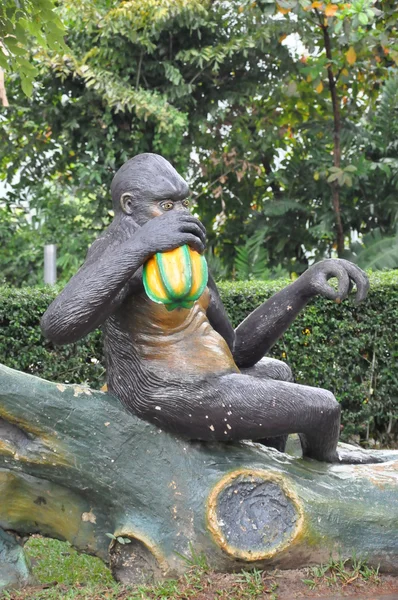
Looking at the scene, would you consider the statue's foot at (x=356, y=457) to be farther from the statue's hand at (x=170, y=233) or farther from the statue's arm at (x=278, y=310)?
the statue's hand at (x=170, y=233)

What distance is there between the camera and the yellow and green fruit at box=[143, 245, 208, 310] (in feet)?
11.2

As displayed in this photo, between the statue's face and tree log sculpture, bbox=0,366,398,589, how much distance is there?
74 centimetres

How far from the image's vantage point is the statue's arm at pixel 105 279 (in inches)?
131

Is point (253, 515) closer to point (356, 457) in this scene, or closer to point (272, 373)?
point (356, 457)

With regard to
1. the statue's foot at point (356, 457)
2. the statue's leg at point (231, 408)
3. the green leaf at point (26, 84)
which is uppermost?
the green leaf at point (26, 84)

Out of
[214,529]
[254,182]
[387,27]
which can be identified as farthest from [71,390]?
[254,182]

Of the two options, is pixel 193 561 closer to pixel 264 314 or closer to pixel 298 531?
pixel 298 531

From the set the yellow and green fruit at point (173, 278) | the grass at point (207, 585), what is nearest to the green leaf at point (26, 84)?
the yellow and green fruit at point (173, 278)

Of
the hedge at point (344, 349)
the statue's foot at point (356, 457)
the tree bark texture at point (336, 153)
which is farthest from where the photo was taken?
the tree bark texture at point (336, 153)

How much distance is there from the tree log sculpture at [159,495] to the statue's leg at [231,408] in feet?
0.35

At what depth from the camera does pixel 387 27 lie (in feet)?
26.2

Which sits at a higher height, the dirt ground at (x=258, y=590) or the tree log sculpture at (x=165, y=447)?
the tree log sculpture at (x=165, y=447)

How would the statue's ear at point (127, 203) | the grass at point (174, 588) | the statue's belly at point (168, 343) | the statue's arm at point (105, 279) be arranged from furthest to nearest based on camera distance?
the statue's ear at point (127, 203) < the statue's belly at point (168, 343) < the grass at point (174, 588) < the statue's arm at point (105, 279)

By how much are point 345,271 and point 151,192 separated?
35.3 inches
